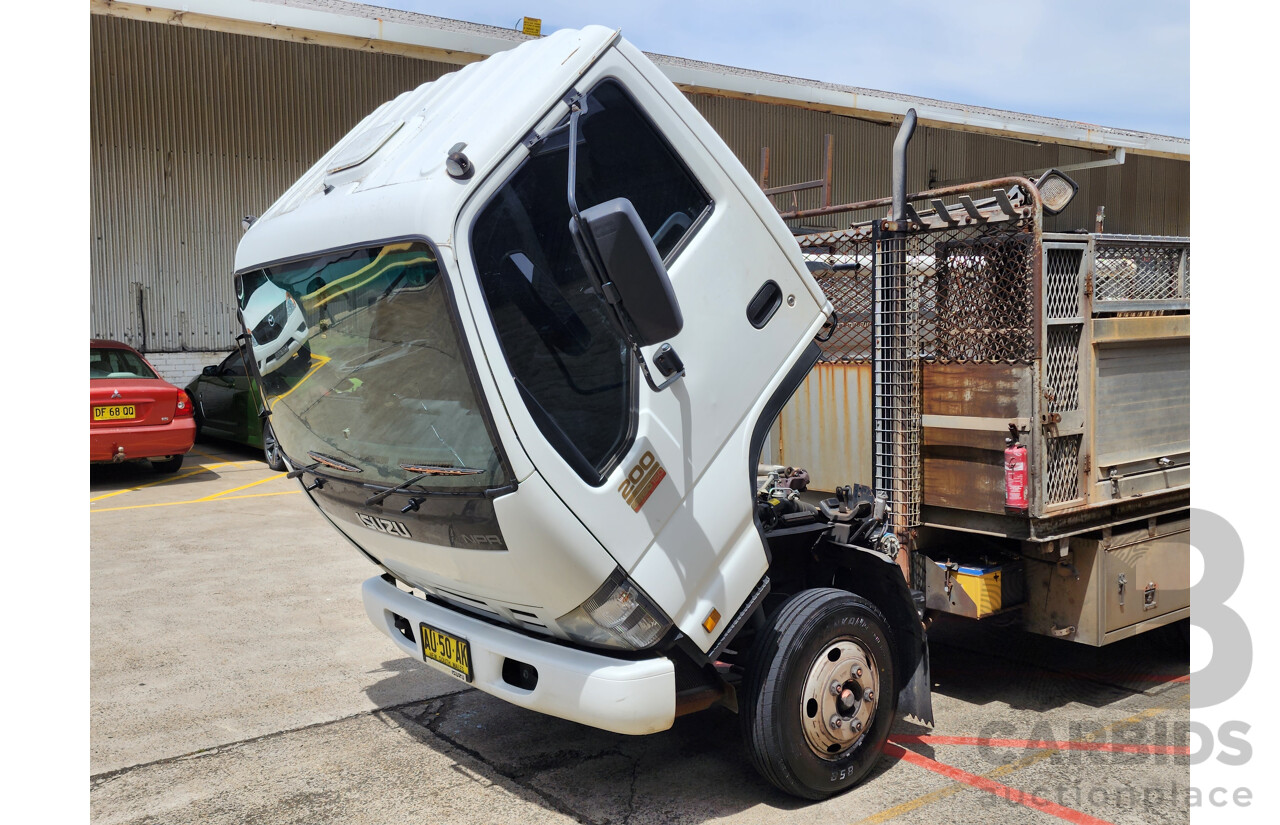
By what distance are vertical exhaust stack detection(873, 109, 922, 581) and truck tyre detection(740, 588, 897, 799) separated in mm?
707

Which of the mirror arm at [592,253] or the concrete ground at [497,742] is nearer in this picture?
the mirror arm at [592,253]

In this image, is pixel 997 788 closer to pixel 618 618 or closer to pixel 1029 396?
pixel 1029 396

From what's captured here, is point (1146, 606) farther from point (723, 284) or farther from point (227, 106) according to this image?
point (227, 106)

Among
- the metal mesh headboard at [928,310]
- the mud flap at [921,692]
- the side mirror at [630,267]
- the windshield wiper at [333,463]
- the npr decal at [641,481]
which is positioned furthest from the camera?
the metal mesh headboard at [928,310]

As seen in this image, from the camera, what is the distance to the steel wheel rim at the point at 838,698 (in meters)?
3.99

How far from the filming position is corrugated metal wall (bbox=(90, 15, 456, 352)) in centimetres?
1548

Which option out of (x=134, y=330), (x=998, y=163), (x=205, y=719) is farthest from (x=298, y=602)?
(x=998, y=163)

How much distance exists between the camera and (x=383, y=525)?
154 inches

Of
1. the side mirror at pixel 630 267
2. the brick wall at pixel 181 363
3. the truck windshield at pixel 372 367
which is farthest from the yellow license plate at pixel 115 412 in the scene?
the side mirror at pixel 630 267

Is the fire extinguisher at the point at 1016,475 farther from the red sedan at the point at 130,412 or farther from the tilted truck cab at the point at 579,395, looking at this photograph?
the red sedan at the point at 130,412

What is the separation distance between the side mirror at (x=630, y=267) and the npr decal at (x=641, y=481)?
457mm

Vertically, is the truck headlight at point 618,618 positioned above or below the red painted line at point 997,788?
above

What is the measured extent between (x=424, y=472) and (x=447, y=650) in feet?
3.27

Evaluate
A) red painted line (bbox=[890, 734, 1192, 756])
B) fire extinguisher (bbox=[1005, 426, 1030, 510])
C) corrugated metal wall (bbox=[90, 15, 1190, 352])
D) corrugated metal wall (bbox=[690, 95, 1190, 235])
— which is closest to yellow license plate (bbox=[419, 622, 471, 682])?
red painted line (bbox=[890, 734, 1192, 756])
